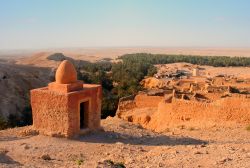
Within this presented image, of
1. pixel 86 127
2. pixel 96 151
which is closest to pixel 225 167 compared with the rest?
pixel 96 151

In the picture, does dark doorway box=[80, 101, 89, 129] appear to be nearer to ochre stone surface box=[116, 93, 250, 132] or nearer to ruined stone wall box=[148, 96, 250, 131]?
ochre stone surface box=[116, 93, 250, 132]

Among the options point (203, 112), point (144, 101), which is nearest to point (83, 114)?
point (203, 112)

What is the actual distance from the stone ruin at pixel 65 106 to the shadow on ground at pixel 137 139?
381mm

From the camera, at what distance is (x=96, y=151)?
10375mm

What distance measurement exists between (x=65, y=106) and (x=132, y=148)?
2.59m

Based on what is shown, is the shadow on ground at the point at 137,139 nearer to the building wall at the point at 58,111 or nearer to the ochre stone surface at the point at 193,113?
the building wall at the point at 58,111

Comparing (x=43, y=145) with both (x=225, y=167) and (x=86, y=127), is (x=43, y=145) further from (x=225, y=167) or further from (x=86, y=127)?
(x=225, y=167)

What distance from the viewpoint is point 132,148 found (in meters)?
10.5

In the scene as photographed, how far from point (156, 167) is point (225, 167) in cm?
133

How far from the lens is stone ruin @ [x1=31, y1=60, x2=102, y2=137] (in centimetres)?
1151

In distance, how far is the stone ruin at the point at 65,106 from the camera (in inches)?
453

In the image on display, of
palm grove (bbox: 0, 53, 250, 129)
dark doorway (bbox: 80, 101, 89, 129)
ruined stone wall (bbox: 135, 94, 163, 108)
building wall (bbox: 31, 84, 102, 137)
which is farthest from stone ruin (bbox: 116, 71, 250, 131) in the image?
building wall (bbox: 31, 84, 102, 137)

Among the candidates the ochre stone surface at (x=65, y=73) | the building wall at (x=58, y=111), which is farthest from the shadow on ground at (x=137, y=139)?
the ochre stone surface at (x=65, y=73)

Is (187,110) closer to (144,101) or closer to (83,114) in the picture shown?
(144,101)
